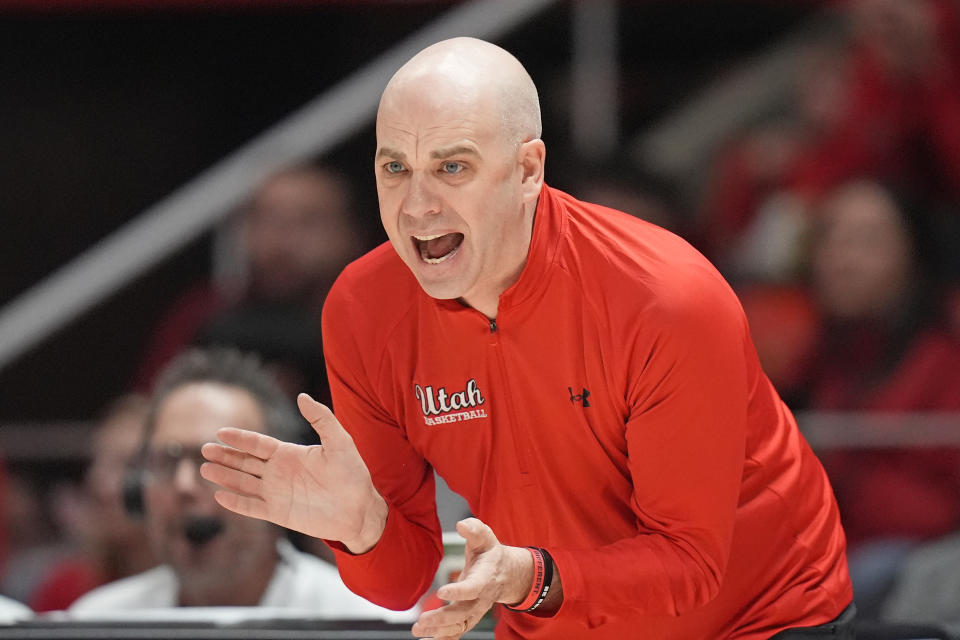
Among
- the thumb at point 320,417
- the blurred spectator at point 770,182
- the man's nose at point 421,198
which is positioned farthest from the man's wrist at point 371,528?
the blurred spectator at point 770,182

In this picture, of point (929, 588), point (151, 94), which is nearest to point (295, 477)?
point (929, 588)

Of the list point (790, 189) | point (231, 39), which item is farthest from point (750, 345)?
point (231, 39)

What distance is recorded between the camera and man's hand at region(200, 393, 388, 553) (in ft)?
6.13

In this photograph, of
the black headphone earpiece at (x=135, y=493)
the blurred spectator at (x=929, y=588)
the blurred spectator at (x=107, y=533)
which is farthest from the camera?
the blurred spectator at (x=107, y=533)

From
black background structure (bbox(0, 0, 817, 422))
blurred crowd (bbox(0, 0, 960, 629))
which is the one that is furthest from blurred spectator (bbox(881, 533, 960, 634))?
black background structure (bbox(0, 0, 817, 422))

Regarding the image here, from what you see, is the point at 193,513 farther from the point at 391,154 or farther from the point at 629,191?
the point at 629,191

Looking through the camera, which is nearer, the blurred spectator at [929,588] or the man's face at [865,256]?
the blurred spectator at [929,588]

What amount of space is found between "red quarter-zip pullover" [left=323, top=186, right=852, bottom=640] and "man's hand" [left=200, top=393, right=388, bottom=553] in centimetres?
11

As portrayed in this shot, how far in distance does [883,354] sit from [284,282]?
1746mm

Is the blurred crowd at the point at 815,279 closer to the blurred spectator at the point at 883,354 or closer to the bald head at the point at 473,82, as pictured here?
the blurred spectator at the point at 883,354

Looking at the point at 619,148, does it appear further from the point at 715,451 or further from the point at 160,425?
the point at 715,451

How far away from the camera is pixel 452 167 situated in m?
1.83

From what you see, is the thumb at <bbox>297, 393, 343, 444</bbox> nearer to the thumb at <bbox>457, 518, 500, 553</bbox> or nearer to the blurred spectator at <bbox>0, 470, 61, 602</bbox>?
the thumb at <bbox>457, 518, 500, 553</bbox>

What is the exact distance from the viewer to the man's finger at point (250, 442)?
6.12 feet
